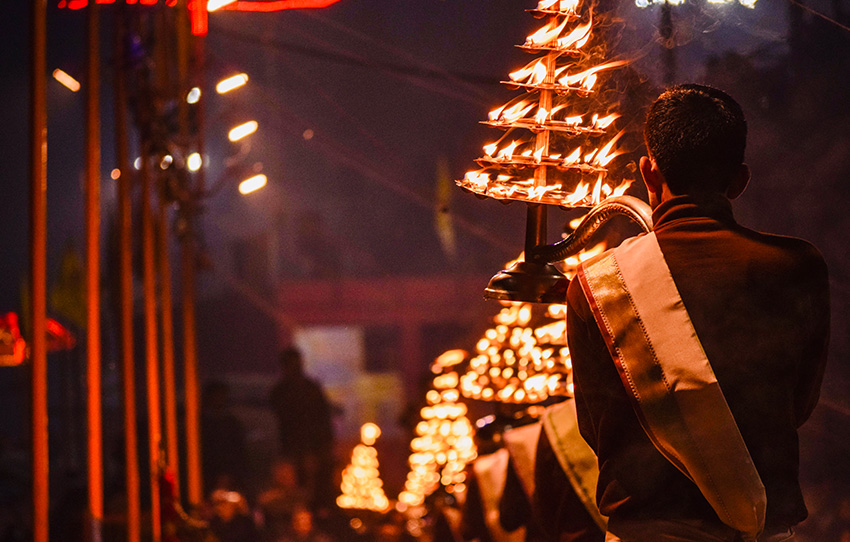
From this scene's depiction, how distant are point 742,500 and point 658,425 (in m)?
0.18

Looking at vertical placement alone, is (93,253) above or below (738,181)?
above

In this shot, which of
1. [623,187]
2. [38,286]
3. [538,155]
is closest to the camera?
[538,155]

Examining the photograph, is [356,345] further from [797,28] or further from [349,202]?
[797,28]

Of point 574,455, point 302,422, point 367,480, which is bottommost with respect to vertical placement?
point 367,480

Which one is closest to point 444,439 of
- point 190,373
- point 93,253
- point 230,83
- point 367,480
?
point 367,480

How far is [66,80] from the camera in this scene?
8.57 meters

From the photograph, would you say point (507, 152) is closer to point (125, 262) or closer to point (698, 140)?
point (698, 140)

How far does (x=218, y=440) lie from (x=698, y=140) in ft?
28.8

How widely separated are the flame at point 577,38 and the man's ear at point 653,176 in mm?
524

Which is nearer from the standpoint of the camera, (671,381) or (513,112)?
(671,381)

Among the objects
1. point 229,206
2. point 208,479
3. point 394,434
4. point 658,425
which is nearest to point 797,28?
point 658,425

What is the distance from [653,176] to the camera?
5.12ft

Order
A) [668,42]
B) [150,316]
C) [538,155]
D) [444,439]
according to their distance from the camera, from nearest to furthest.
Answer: [538,155]
[668,42]
[444,439]
[150,316]

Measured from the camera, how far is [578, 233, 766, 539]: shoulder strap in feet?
4.49
